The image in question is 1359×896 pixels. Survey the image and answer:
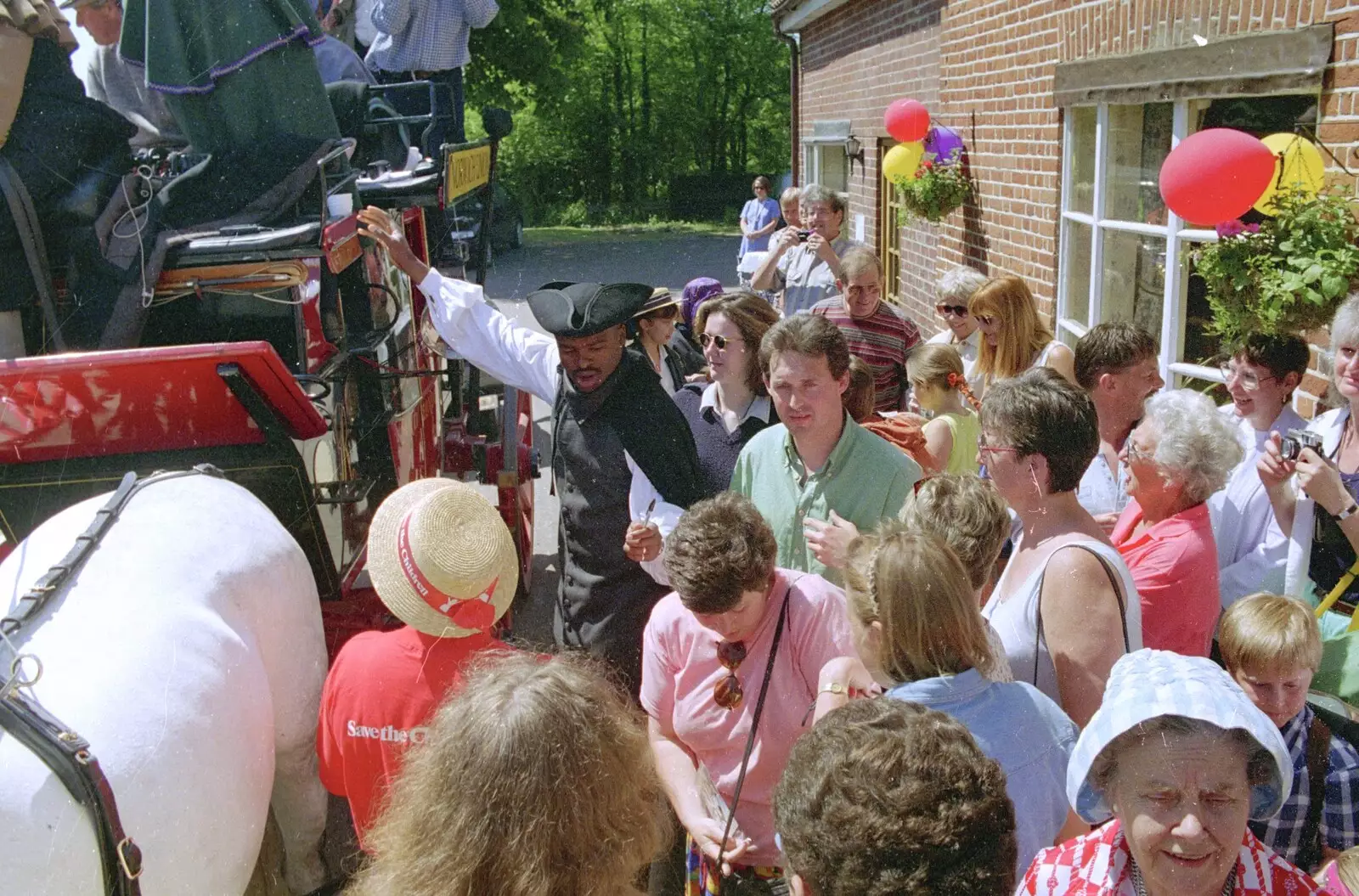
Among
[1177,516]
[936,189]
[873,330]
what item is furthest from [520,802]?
[936,189]

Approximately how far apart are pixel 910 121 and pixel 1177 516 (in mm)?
5678

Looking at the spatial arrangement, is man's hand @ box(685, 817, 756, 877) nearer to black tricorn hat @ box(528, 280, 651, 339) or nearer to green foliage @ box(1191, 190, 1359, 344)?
black tricorn hat @ box(528, 280, 651, 339)

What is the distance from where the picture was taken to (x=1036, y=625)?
7.78ft

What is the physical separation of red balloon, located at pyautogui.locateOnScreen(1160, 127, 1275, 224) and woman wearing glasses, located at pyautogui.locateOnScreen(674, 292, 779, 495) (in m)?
1.31

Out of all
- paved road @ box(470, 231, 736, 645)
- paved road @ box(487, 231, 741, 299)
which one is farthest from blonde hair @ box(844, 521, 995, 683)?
paved road @ box(487, 231, 741, 299)

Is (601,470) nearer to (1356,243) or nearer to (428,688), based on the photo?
(428,688)

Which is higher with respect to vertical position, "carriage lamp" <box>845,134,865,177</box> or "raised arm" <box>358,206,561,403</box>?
"carriage lamp" <box>845,134,865,177</box>

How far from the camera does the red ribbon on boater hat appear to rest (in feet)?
7.69

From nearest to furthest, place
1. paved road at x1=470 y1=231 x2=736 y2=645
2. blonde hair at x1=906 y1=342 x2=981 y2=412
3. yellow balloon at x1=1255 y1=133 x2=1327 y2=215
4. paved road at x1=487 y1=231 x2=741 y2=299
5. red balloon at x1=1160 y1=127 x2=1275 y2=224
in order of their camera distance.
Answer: red balloon at x1=1160 y1=127 x2=1275 y2=224 < yellow balloon at x1=1255 y1=133 x2=1327 y2=215 < blonde hair at x1=906 y1=342 x2=981 y2=412 < paved road at x1=470 y1=231 x2=736 y2=645 < paved road at x1=487 y1=231 x2=741 y2=299

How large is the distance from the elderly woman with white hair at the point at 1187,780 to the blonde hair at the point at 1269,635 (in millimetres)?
618

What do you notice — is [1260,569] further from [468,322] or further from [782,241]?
[782,241]

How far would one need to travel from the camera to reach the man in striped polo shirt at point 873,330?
4664 mm

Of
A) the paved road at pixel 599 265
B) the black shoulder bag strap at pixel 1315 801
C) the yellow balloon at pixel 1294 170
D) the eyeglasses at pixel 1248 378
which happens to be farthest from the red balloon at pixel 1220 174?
the paved road at pixel 599 265

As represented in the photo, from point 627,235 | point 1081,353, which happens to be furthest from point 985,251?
point 627,235
